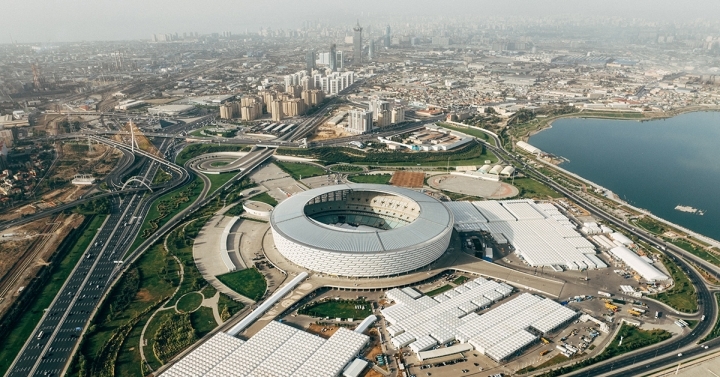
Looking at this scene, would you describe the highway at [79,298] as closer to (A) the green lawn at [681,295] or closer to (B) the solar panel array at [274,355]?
(B) the solar panel array at [274,355]

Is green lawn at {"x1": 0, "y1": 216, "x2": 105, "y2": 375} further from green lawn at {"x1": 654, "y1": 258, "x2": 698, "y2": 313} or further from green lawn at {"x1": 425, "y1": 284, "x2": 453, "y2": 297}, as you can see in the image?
green lawn at {"x1": 654, "y1": 258, "x2": 698, "y2": 313}

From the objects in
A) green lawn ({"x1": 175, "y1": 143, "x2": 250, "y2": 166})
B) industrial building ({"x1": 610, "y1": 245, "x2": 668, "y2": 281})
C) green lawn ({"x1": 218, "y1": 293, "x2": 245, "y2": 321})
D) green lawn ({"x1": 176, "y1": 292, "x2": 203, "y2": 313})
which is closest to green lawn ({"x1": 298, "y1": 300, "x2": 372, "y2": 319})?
green lawn ({"x1": 218, "y1": 293, "x2": 245, "y2": 321})

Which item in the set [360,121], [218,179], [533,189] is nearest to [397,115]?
[360,121]

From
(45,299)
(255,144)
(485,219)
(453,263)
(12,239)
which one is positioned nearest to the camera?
(45,299)

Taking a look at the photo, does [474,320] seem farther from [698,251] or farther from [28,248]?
[28,248]

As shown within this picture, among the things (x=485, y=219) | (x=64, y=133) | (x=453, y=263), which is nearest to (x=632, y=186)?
(x=485, y=219)

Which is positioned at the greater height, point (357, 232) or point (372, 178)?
point (357, 232)

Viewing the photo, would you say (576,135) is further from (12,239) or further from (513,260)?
(12,239)

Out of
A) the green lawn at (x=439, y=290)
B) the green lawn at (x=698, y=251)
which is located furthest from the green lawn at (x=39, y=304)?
the green lawn at (x=698, y=251)
